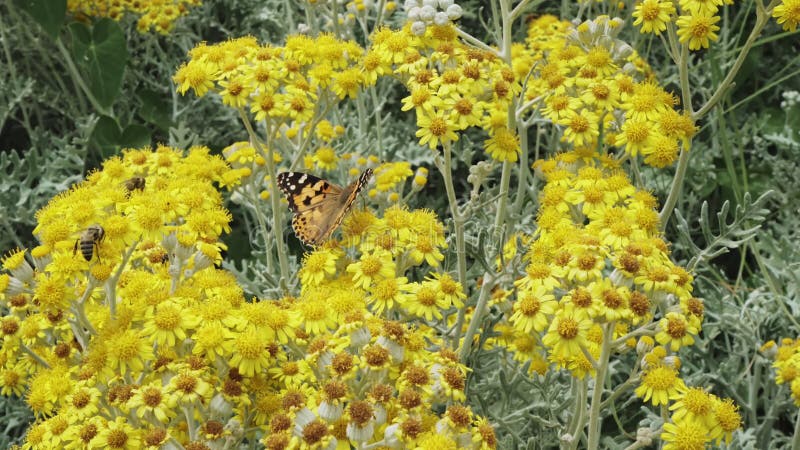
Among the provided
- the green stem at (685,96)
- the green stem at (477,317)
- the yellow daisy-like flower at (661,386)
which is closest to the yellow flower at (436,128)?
the green stem at (477,317)

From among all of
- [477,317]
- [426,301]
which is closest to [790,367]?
[477,317]

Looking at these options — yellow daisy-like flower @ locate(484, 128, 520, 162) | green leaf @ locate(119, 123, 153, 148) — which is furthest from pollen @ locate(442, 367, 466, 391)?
green leaf @ locate(119, 123, 153, 148)

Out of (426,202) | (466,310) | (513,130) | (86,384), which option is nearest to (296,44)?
(513,130)

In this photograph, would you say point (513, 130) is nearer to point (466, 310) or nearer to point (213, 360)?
point (466, 310)

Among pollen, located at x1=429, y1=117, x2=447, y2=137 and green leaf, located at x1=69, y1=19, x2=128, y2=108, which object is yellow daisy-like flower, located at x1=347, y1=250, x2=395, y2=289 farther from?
green leaf, located at x1=69, y1=19, x2=128, y2=108

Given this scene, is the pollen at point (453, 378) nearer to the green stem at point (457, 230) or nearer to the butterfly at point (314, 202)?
the green stem at point (457, 230)
